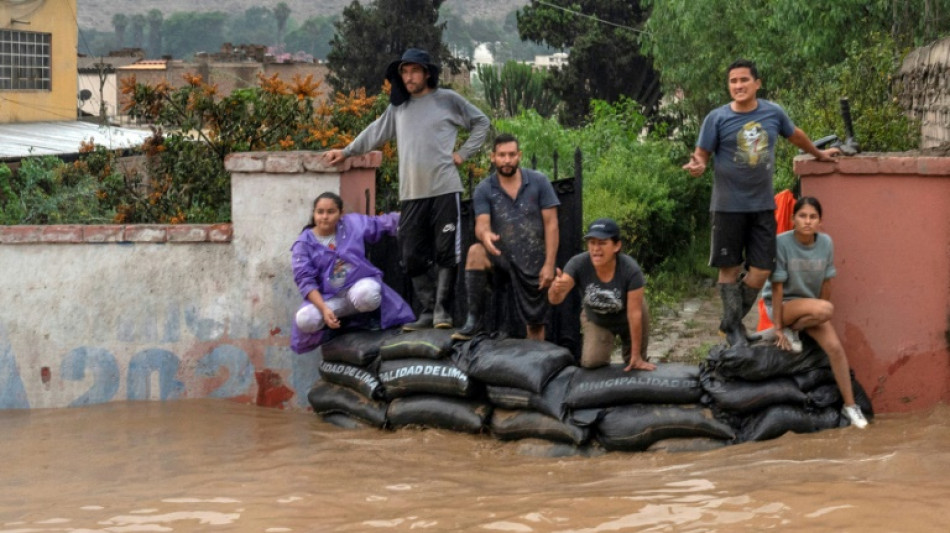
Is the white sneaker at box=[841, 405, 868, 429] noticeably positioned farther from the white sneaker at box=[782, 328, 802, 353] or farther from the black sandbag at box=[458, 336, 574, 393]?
the black sandbag at box=[458, 336, 574, 393]

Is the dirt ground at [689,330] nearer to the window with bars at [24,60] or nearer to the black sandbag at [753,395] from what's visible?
the black sandbag at [753,395]

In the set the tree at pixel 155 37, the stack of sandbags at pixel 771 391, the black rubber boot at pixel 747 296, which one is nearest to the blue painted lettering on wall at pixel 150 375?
the stack of sandbags at pixel 771 391

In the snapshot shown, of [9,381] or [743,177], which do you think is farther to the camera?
[9,381]

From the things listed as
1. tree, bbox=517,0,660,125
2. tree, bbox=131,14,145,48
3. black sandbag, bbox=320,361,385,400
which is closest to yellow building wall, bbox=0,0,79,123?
tree, bbox=517,0,660,125

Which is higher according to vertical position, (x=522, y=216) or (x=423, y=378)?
(x=522, y=216)

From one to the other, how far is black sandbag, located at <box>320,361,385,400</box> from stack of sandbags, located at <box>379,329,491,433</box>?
0.24 feet

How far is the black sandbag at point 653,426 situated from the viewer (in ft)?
22.5

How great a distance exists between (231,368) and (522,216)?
2373mm

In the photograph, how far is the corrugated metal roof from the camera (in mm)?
24047

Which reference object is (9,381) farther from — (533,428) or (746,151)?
(746,151)

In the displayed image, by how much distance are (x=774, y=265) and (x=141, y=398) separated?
440 centimetres

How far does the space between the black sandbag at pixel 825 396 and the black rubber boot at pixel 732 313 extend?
1.70 ft

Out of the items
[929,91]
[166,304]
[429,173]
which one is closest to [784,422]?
[429,173]

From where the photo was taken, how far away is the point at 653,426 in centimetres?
688
